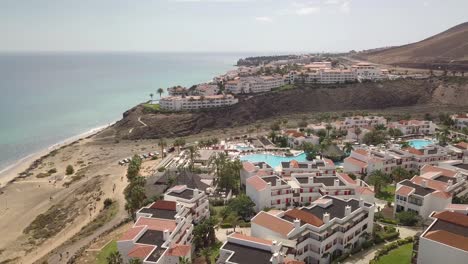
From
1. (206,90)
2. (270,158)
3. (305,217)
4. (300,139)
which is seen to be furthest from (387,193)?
(206,90)

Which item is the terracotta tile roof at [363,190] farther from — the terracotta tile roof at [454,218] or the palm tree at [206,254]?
the palm tree at [206,254]

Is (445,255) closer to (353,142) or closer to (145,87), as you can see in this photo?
(353,142)

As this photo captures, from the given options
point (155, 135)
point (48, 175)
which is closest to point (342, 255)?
point (48, 175)

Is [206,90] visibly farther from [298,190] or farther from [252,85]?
[298,190]

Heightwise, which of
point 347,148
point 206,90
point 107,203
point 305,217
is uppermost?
point 206,90

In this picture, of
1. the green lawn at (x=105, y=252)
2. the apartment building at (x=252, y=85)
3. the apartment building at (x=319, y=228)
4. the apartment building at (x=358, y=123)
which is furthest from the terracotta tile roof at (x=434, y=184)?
the apartment building at (x=252, y=85)

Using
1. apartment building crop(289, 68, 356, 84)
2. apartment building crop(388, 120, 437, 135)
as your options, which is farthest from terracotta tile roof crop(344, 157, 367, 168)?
apartment building crop(289, 68, 356, 84)
